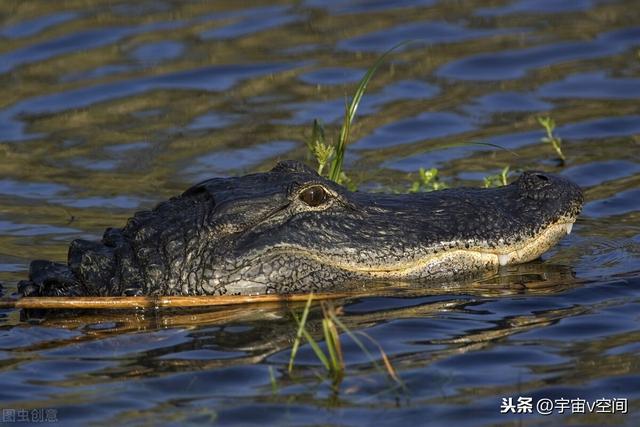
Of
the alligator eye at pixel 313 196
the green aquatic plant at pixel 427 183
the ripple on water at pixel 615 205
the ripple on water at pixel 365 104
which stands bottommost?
the alligator eye at pixel 313 196

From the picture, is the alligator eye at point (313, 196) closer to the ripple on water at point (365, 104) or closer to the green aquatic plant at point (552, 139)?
the green aquatic plant at point (552, 139)

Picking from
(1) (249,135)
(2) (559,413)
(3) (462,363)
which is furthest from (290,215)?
(1) (249,135)

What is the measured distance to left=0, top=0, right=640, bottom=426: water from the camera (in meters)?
6.41

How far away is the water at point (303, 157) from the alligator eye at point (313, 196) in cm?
64

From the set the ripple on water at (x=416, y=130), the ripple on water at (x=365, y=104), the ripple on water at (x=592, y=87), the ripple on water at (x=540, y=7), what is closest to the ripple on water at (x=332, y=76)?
the ripple on water at (x=365, y=104)

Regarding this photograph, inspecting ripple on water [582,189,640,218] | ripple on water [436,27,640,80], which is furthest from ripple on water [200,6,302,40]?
ripple on water [582,189,640,218]

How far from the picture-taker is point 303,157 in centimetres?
1184

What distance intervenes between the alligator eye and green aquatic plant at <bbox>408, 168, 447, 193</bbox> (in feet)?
7.34

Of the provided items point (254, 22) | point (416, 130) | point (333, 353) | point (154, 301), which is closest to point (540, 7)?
point (254, 22)

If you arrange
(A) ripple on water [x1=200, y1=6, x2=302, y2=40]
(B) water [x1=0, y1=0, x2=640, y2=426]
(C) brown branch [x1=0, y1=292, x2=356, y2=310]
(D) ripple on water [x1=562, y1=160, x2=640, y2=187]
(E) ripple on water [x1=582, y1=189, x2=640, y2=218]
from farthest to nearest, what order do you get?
1. (A) ripple on water [x1=200, y1=6, x2=302, y2=40]
2. (D) ripple on water [x1=562, y1=160, x2=640, y2=187]
3. (E) ripple on water [x1=582, y1=189, x2=640, y2=218]
4. (C) brown branch [x1=0, y1=292, x2=356, y2=310]
5. (B) water [x1=0, y1=0, x2=640, y2=426]

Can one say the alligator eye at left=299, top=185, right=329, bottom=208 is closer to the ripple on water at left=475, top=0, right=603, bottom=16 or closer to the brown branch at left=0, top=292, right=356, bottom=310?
the brown branch at left=0, top=292, right=356, bottom=310

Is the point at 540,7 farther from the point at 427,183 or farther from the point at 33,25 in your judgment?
the point at 427,183

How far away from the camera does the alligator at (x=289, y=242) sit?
301 inches

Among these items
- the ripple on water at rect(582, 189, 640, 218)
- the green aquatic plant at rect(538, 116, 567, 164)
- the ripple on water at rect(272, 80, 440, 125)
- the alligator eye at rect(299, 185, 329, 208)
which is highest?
the ripple on water at rect(272, 80, 440, 125)
